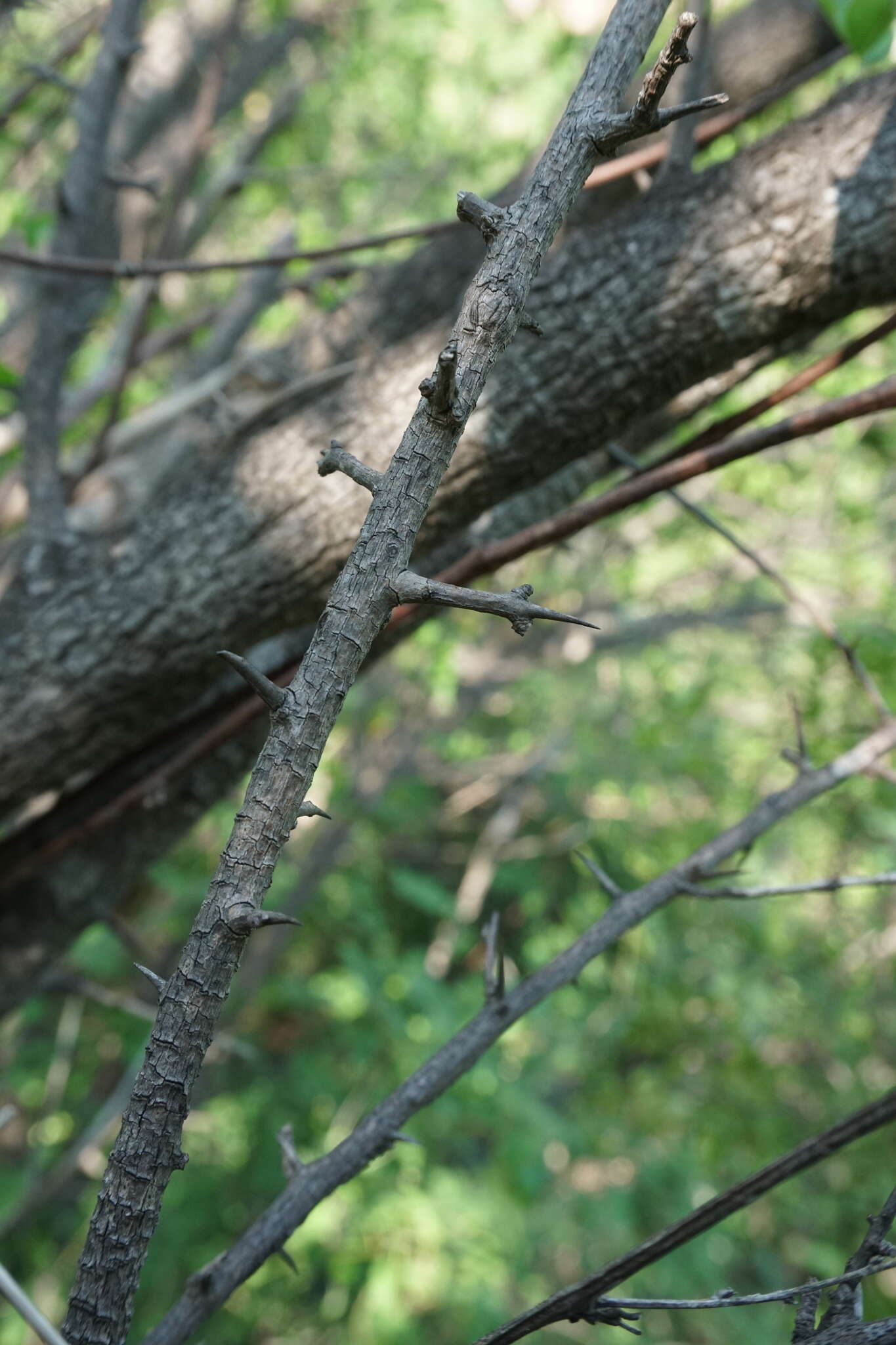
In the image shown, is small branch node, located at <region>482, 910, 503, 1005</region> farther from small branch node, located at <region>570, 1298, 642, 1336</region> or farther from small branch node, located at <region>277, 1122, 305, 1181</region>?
small branch node, located at <region>570, 1298, 642, 1336</region>

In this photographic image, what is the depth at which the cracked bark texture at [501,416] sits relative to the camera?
5.00ft

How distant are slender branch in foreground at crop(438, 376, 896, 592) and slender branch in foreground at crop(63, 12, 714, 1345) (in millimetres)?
528

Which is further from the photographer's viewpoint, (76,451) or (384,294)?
(76,451)

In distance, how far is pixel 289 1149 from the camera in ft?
3.71

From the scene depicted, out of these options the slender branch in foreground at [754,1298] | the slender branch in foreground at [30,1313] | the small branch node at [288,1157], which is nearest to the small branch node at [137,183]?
the small branch node at [288,1157]

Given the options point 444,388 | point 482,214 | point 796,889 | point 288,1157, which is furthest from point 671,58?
point 288,1157

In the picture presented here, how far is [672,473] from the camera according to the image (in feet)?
4.36

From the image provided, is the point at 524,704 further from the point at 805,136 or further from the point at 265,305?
the point at 805,136

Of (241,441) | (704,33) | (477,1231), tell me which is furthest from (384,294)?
(477,1231)

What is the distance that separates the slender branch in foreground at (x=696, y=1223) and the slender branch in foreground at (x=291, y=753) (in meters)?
0.31

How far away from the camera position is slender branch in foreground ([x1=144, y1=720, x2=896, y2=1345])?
1.04m

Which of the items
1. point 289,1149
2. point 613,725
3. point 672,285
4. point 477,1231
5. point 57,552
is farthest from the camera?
point 613,725

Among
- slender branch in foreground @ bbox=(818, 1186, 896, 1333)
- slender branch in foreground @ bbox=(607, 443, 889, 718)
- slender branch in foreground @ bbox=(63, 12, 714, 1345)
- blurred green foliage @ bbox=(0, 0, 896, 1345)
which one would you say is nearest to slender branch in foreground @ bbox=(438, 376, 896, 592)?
slender branch in foreground @ bbox=(607, 443, 889, 718)

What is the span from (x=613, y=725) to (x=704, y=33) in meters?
3.99
